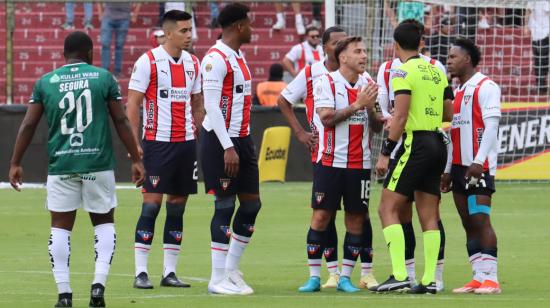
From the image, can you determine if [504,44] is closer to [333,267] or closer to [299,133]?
[299,133]

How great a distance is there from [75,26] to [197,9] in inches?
100

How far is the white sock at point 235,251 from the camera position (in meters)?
10.8

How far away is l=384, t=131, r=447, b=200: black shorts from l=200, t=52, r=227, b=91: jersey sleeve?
5.11 ft

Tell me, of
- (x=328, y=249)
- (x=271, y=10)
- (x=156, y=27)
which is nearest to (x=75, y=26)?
(x=156, y=27)

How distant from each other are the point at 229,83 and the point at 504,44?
14.8m

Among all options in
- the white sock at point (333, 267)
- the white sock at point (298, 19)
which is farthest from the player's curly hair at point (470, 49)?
the white sock at point (298, 19)

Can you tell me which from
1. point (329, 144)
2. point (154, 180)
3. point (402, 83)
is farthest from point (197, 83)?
point (402, 83)

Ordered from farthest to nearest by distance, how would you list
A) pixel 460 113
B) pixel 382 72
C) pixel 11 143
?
pixel 11 143, pixel 382 72, pixel 460 113

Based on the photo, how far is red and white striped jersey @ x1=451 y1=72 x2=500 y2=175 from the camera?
35.2 feet

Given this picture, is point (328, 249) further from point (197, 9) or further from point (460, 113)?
point (197, 9)

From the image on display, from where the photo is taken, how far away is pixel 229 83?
1070 cm

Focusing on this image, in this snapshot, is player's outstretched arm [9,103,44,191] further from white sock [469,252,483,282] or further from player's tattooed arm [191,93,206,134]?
white sock [469,252,483,282]

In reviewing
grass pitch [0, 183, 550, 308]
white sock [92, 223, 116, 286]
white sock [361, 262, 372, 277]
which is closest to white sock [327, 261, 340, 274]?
white sock [361, 262, 372, 277]

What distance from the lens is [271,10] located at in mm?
27297
